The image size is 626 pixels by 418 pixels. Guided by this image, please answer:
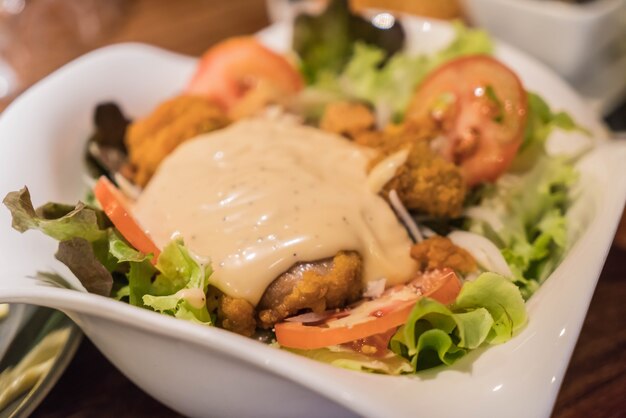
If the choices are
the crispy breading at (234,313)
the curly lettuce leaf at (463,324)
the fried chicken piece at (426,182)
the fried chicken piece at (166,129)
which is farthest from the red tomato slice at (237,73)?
the curly lettuce leaf at (463,324)

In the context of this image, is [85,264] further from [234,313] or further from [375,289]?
[375,289]

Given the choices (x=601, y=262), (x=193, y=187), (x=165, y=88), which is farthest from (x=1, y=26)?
(x=601, y=262)

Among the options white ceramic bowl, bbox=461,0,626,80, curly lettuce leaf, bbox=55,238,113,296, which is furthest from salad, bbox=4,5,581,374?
white ceramic bowl, bbox=461,0,626,80

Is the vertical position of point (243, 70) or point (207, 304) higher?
point (243, 70)

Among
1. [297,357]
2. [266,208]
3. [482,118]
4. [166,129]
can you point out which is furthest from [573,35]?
[297,357]

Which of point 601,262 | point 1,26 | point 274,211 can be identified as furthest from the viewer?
point 1,26

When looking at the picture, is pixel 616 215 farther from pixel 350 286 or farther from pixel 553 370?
pixel 350 286

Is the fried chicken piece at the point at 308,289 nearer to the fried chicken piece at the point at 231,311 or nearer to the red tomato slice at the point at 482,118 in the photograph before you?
the fried chicken piece at the point at 231,311
